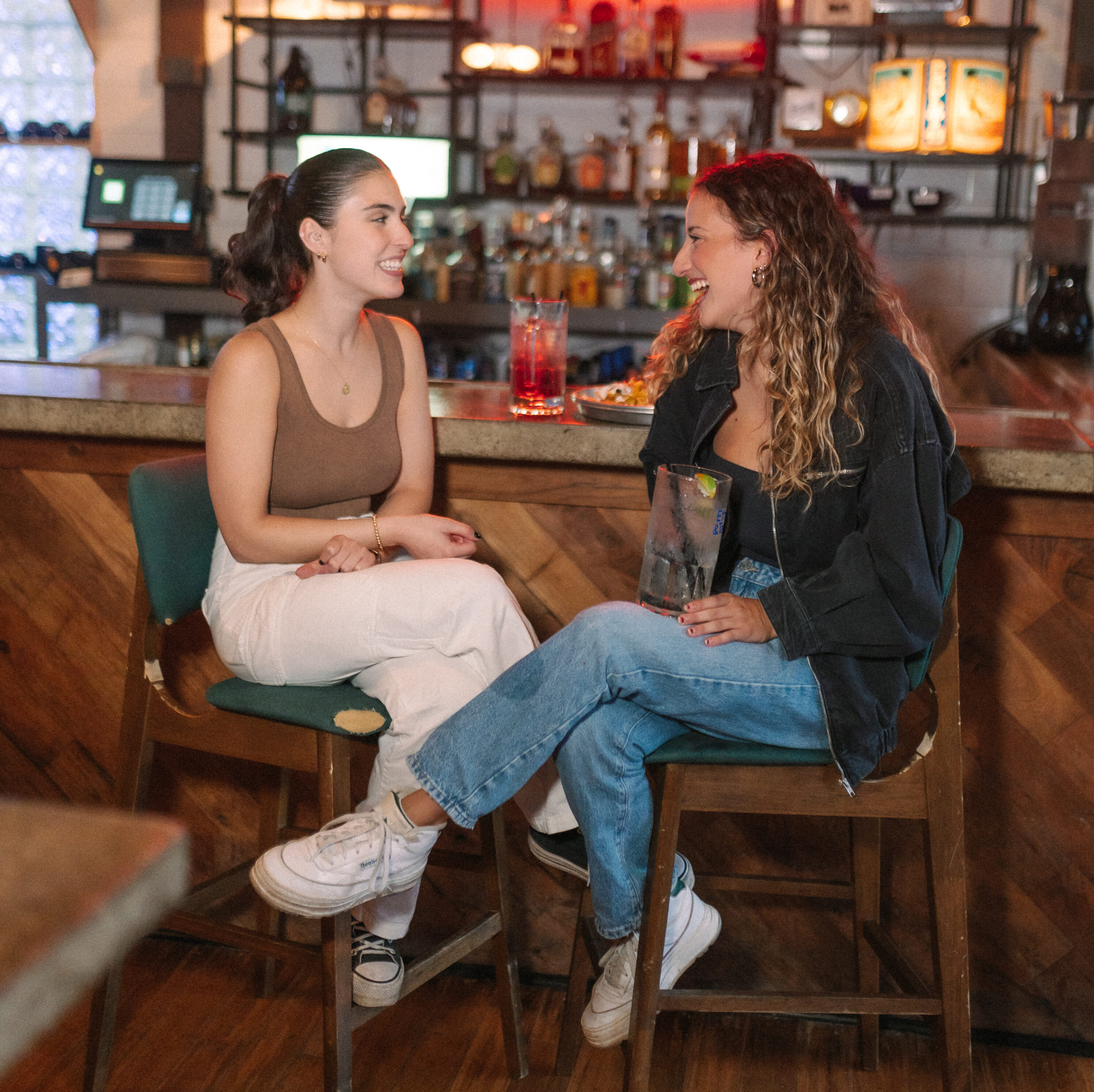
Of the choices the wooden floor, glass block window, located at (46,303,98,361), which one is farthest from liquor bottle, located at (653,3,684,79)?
the wooden floor

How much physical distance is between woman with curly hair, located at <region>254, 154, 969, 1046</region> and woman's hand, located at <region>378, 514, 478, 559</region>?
0.29 metres

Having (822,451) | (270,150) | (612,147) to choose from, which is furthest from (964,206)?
(822,451)

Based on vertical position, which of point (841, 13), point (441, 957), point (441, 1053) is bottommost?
point (441, 1053)

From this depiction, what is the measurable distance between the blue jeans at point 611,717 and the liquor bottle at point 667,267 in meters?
3.10

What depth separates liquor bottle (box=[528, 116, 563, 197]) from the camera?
15.6ft

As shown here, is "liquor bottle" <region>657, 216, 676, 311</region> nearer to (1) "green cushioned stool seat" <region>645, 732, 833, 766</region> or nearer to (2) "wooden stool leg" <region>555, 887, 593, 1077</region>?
(2) "wooden stool leg" <region>555, 887, 593, 1077</region>

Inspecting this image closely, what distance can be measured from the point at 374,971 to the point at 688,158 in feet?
12.2

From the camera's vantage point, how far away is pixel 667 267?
4449 mm

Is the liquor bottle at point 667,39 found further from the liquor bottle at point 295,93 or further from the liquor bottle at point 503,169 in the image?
the liquor bottle at point 295,93

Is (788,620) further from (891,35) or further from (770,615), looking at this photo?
(891,35)

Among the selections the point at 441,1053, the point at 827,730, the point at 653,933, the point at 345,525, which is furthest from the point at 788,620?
the point at 441,1053

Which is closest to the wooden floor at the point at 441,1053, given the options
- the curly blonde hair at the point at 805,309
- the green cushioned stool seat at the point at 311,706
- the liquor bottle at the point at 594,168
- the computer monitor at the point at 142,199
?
the green cushioned stool seat at the point at 311,706

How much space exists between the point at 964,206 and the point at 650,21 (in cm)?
144

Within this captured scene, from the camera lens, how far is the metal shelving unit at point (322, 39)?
4.82 meters
